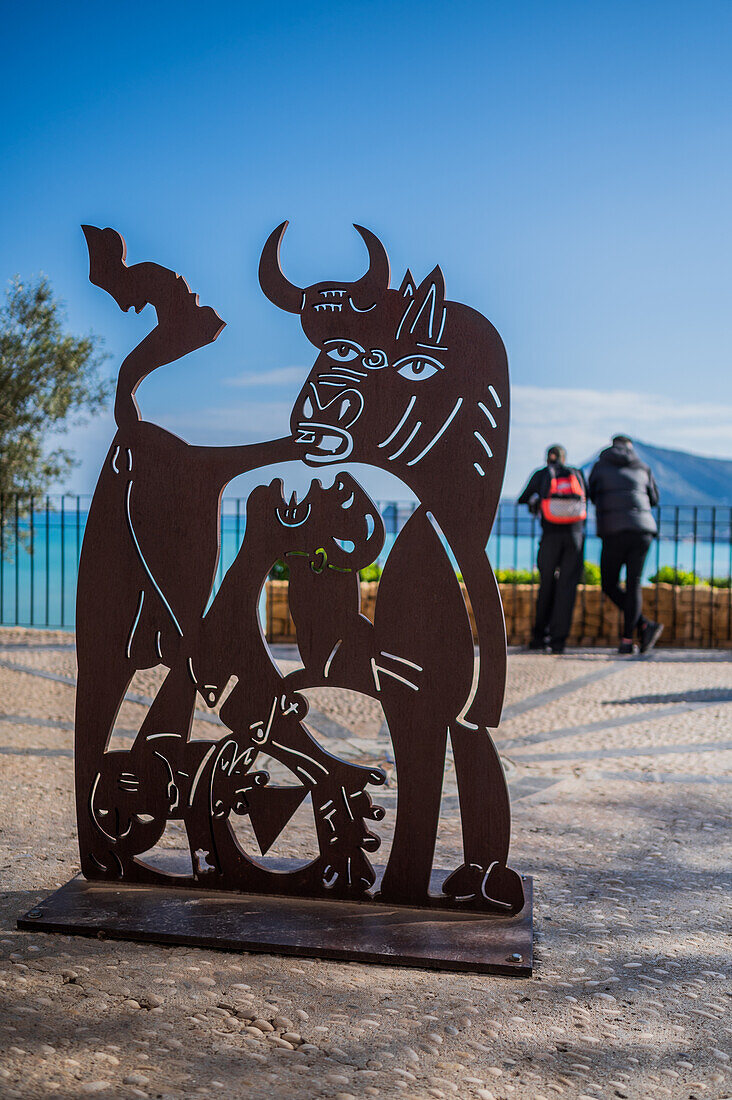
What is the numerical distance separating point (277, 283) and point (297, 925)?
76.4 inches

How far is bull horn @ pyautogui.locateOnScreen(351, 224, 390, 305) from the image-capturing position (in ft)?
8.80

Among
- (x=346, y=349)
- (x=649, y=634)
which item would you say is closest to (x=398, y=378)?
(x=346, y=349)

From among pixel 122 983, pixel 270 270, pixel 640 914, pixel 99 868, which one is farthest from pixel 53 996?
pixel 270 270

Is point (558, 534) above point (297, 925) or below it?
above

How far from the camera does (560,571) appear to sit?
8.20m

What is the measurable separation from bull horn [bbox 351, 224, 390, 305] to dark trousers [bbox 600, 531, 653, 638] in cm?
602

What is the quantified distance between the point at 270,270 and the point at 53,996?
2.11m

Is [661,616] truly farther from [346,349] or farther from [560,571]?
[346,349]

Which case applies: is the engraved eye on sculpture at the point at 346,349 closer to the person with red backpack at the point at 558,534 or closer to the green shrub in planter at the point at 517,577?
the person with red backpack at the point at 558,534

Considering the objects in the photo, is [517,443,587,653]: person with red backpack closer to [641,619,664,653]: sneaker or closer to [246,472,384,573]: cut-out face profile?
[641,619,664,653]: sneaker

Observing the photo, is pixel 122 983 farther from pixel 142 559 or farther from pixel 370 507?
pixel 370 507

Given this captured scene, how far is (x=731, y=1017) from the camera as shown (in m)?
2.25

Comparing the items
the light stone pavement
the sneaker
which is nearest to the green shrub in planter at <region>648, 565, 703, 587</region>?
the sneaker

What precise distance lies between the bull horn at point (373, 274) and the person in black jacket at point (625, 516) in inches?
236
